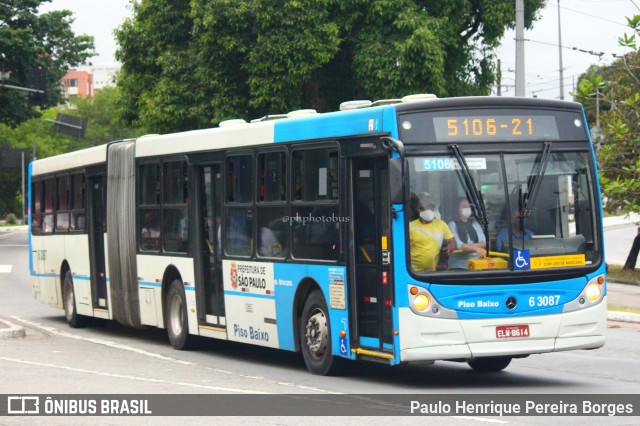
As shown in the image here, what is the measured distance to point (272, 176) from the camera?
51.4 feet

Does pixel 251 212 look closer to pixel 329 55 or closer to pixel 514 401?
pixel 514 401

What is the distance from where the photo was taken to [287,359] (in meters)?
17.0

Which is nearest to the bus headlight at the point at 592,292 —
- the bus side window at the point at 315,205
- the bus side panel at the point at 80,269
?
the bus side window at the point at 315,205

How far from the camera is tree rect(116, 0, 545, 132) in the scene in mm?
35531

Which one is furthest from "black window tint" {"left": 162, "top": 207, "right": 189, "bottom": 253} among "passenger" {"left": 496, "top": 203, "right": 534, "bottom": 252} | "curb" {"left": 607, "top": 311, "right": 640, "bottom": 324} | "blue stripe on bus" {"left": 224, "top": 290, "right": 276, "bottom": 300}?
"curb" {"left": 607, "top": 311, "right": 640, "bottom": 324}

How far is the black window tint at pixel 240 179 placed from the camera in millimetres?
16281

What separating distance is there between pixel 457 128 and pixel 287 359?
4959 mm

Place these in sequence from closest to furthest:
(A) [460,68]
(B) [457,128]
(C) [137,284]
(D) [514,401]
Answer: (D) [514,401] < (B) [457,128] < (C) [137,284] < (A) [460,68]

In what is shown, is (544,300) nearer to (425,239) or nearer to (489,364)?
(425,239)

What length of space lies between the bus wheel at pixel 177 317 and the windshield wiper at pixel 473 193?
623 centimetres

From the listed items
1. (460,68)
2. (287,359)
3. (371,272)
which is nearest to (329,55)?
(460,68)

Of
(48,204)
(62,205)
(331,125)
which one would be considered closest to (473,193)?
(331,125)

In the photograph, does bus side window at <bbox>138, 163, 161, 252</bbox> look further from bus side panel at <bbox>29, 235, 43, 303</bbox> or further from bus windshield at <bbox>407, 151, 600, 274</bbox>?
bus windshield at <bbox>407, 151, 600, 274</bbox>

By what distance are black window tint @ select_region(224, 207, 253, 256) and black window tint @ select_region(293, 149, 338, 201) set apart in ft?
4.50
